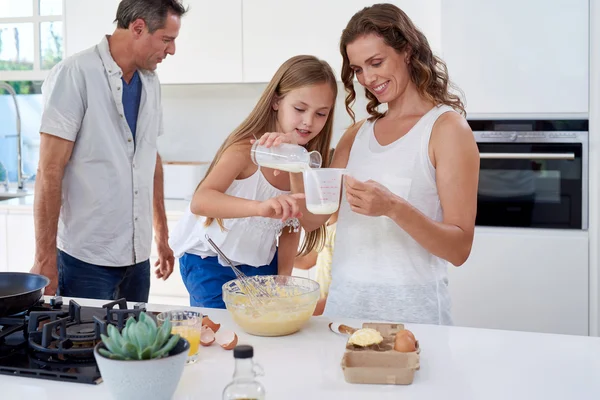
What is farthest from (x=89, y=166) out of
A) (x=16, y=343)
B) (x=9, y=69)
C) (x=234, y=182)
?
(x=9, y=69)

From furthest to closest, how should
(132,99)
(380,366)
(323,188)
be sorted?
(132,99)
(323,188)
(380,366)

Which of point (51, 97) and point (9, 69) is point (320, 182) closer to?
point (51, 97)

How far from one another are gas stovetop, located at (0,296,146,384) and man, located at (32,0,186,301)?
0.84 meters

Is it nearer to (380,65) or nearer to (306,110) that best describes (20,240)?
(306,110)

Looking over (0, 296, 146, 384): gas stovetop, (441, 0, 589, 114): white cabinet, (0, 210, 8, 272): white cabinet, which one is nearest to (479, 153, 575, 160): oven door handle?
(441, 0, 589, 114): white cabinet

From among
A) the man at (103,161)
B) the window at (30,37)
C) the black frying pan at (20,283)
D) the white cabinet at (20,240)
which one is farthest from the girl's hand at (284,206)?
the window at (30,37)

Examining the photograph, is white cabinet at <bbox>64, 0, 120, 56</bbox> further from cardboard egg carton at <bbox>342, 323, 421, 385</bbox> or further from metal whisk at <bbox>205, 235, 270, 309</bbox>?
cardboard egg carton at <bbox>342, 323, 421, 385</bbox>

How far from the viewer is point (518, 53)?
2885 mm

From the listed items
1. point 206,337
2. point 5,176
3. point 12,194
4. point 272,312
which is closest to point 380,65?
point 272,312

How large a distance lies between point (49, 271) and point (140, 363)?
1.32 meters

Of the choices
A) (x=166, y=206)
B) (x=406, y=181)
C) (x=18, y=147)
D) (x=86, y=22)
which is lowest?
(x=166, y=206)

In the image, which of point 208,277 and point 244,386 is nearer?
point 244,386

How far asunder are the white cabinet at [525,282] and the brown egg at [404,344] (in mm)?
1767

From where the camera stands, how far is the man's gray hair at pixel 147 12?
7.93 ft
